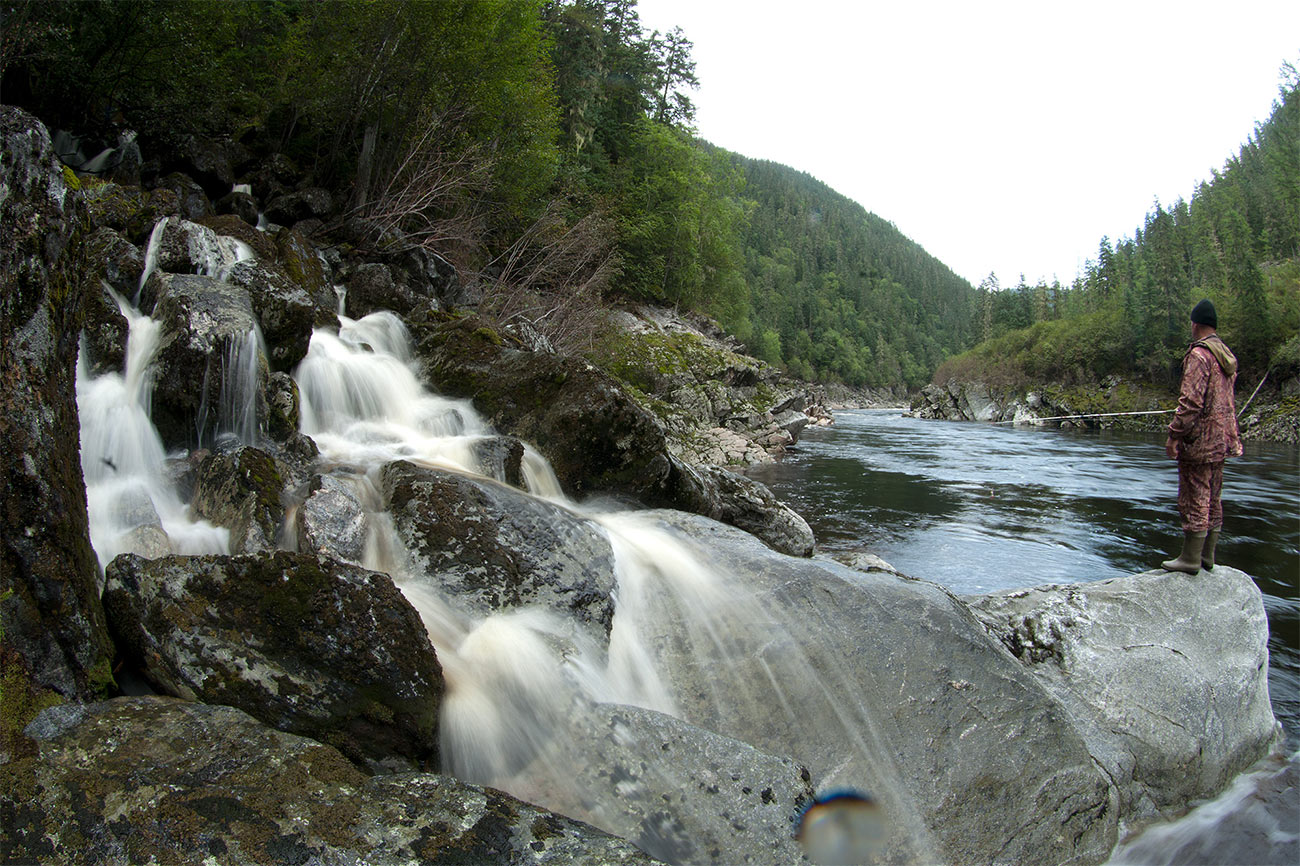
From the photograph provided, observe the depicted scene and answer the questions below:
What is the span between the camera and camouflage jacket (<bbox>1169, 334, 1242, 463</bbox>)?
656 centimetres

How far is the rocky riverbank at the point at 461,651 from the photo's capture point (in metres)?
2.95

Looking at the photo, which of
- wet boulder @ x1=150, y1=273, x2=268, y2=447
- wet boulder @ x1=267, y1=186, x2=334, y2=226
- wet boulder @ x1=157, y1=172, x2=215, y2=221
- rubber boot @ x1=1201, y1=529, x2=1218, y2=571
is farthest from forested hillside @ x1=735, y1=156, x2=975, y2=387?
wet boulder @ x1=150, y1=273, x2=268, y2=447

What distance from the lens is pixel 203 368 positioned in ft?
23.4

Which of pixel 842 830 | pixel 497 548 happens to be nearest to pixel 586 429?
pixel 497 548

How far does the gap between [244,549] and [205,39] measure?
1922 cm

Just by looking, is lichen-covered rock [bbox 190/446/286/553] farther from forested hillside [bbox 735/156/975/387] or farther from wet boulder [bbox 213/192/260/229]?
forested hillside [bbox 735/156/975/387]

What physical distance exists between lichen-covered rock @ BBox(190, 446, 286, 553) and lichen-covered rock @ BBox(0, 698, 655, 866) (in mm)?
2442

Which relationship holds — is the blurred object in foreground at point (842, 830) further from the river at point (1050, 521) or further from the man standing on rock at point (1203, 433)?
the man standing on rock at point (1203, 433)

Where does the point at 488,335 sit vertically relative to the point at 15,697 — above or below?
above

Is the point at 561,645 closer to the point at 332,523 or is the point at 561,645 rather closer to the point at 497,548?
the point at 497,548

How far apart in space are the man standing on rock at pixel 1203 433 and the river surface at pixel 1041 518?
5.88 ft

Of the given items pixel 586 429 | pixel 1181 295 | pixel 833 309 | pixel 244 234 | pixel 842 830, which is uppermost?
pixel 833 309

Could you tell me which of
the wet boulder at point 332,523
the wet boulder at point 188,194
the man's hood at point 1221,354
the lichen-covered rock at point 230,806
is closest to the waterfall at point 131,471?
the wet boulder at point 332,523

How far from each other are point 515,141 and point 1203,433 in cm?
2141
